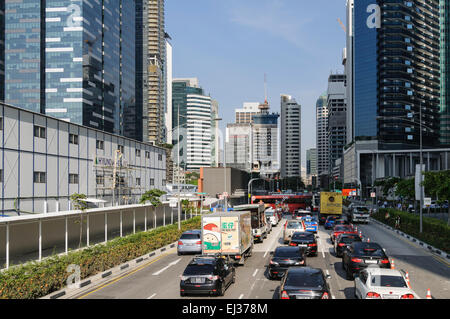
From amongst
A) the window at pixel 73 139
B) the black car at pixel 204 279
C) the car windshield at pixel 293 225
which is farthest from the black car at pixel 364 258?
the window at pixel 73 139

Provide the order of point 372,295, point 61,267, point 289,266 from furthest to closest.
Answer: point 289,266
point 61,267
point 372,295

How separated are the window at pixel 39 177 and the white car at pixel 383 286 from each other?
28.1m

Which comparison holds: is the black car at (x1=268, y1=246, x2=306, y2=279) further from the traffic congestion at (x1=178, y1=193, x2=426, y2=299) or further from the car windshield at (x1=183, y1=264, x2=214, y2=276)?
the car windshield at (x1=183, y1=264, x2=214, y2=276)

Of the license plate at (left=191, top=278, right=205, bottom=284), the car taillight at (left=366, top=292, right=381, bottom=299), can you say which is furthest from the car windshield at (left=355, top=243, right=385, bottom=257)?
the license plate at (left=191, top=278, right=205, bottom=284)

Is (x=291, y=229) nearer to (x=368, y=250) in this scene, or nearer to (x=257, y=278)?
(x=368, y=250)

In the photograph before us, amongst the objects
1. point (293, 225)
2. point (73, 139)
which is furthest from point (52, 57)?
point (293, 225)

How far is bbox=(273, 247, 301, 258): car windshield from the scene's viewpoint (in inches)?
849

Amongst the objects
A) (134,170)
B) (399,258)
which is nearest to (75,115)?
(134,170)

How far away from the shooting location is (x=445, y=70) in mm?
193250

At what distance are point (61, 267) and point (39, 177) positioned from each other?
1894cm

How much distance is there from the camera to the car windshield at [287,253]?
70.7 feet

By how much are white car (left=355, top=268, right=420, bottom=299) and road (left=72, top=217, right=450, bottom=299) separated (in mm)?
2476

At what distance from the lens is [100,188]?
152 feet

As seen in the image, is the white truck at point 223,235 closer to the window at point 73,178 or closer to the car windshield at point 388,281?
the car windshield at point 388,281
